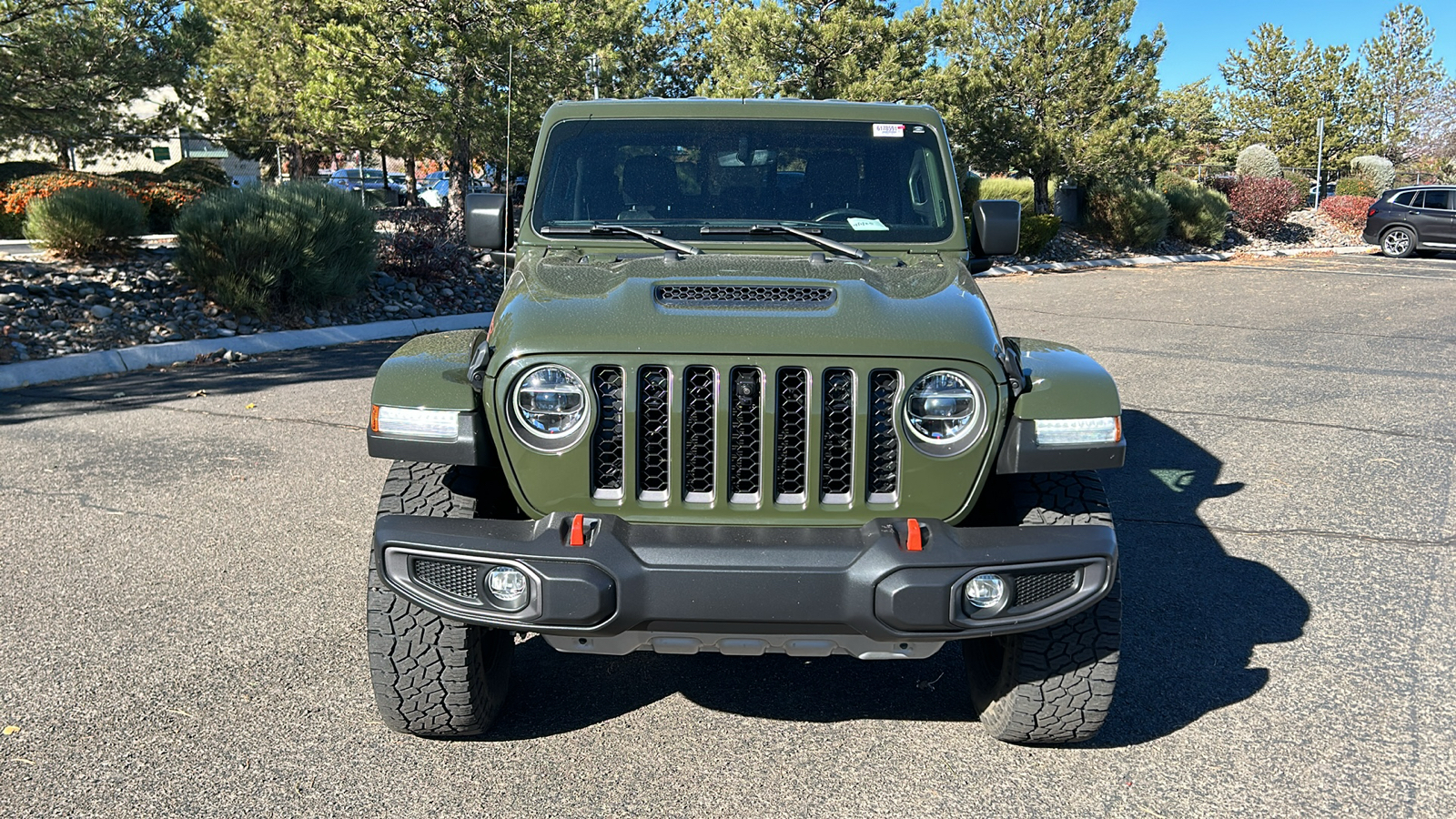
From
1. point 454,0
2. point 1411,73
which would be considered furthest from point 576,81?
point 1411,73

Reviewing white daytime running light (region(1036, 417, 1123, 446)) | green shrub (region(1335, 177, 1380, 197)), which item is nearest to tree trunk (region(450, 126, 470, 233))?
white daytime running light (region(1036, 417, 1123, 446))

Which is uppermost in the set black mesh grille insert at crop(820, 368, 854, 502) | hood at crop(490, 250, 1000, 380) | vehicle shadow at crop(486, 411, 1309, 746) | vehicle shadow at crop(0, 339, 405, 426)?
hood at crop(490, 250, 1000, 380)

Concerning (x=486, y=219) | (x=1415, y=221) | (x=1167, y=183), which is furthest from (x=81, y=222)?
(x=1415, y=221)

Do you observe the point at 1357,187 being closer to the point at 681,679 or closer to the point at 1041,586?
the point at 681,679

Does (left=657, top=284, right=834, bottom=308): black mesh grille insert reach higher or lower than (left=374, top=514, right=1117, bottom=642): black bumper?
higher

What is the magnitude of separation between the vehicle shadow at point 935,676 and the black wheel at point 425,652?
26 centimetres

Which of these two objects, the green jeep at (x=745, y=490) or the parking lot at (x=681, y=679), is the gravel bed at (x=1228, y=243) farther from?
the green jeep at (x=745, y=490)

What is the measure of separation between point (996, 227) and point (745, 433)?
1743 mm

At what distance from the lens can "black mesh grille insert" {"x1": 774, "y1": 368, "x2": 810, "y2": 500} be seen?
2.95 metres

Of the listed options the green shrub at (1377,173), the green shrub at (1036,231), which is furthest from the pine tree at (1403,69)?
the green shrub at (1036,231)

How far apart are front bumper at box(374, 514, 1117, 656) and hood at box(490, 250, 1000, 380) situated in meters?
0.46

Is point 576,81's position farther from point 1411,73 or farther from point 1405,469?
point 1411,73

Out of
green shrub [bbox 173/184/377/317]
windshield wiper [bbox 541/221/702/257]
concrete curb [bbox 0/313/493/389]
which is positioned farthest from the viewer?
green shrub [bbox 173/184/377/317]

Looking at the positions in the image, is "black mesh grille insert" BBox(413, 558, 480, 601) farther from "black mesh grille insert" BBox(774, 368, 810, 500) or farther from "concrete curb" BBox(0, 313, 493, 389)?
"concrete curb" BBox(0, 313, 493, 389)
